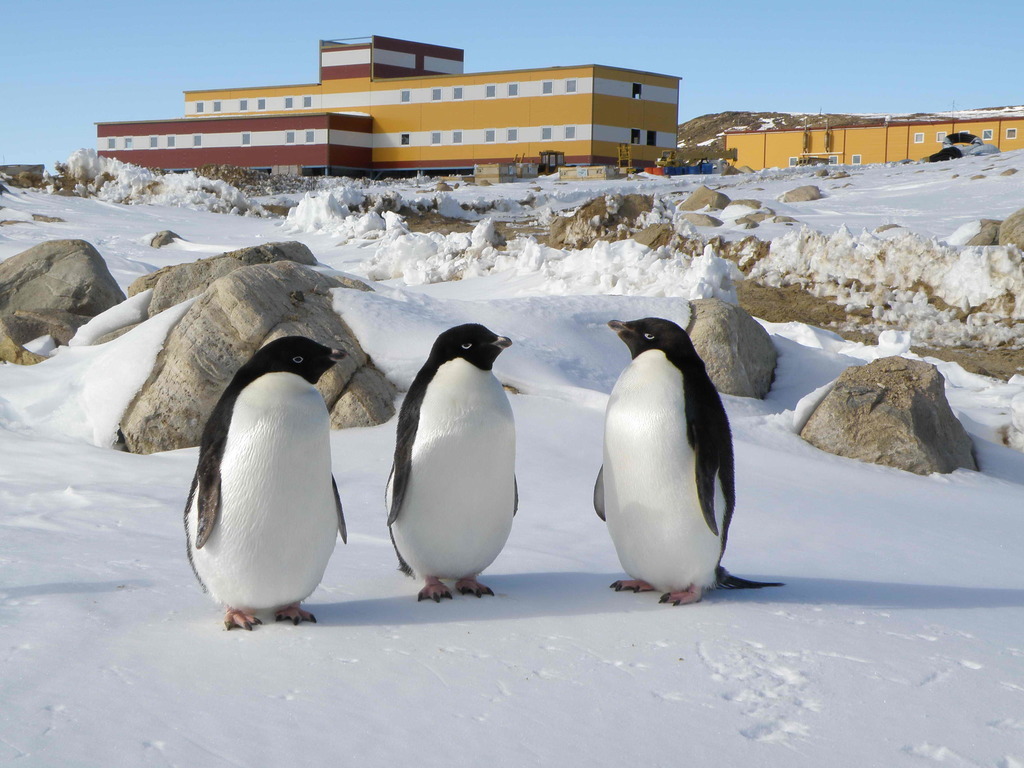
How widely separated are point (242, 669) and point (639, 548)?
1269mm

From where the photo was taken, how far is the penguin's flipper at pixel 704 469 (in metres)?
2.86

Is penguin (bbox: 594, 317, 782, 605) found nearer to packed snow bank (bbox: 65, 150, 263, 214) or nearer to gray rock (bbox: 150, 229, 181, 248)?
gray rock (bbox: 150, 229, 181, 248)

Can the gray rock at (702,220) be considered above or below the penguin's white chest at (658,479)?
above

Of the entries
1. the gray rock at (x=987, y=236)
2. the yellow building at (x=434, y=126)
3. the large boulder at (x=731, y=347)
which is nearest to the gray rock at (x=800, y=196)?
the gray rock at (x=987, y=236)

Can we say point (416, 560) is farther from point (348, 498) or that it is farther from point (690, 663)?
point (348, 498)

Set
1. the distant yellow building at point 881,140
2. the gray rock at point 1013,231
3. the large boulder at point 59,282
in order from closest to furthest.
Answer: the large boulder at point 59,282 < the gray rock at point 1013,231 < the distant yellow building at point 881,140

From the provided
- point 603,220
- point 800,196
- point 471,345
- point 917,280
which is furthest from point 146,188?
point 471,345

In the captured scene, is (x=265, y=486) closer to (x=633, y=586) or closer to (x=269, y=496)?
(x=269, y=496)

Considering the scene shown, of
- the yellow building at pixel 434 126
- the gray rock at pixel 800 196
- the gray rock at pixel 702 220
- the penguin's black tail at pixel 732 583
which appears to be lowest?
the penguin's black tail at pixel 732 583

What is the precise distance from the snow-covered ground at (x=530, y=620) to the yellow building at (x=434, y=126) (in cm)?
3365

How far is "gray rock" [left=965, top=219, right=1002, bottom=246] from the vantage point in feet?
39.7

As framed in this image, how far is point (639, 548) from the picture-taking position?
3.01 metres

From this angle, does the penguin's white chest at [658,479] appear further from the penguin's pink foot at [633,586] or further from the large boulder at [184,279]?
the large boulder at [184,279]

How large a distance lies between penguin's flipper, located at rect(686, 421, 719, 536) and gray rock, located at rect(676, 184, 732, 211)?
616 inches
